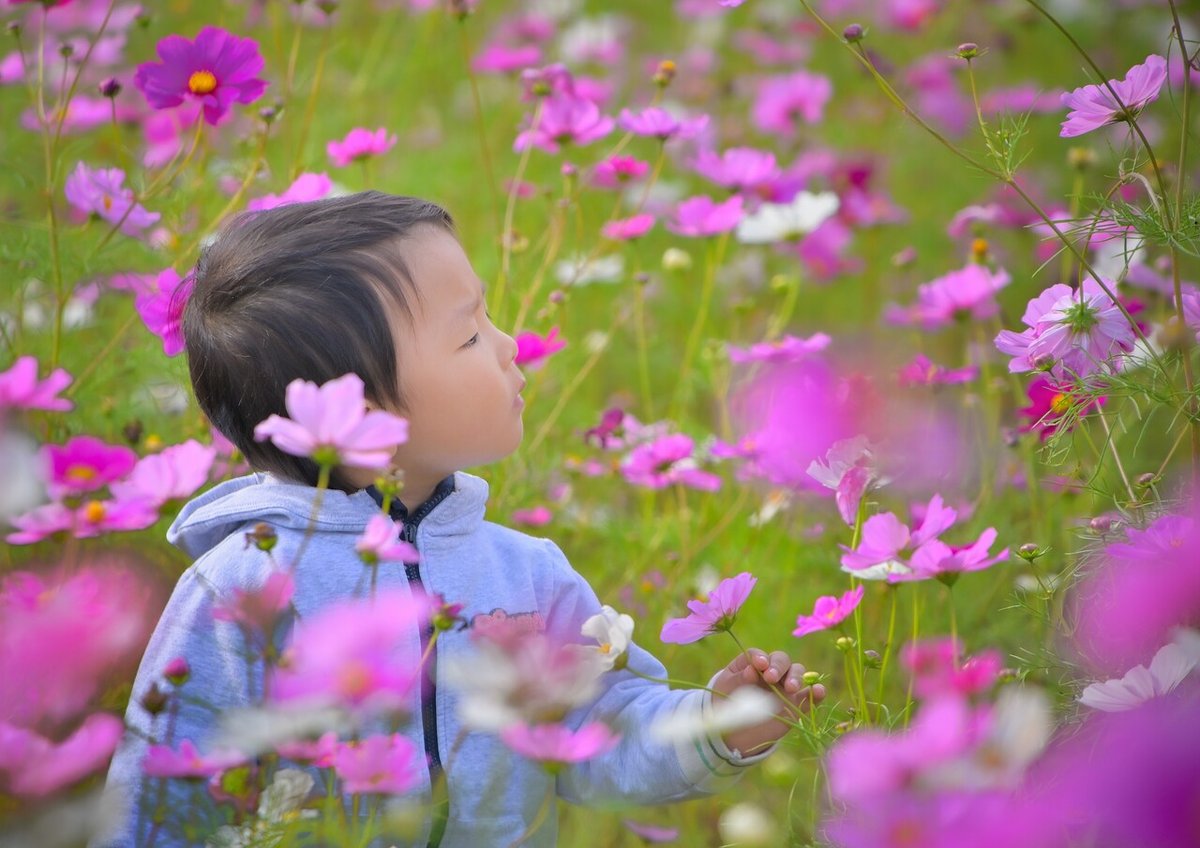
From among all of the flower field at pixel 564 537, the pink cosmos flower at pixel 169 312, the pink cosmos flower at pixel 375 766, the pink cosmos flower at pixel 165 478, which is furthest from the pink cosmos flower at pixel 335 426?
the pink cosmos flower at pixel 169 312

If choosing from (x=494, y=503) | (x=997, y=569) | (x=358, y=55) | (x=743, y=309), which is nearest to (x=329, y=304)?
(x=494, y=503)

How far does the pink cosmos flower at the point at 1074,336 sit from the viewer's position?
0.87 m

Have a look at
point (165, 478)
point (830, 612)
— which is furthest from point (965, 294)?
point (165, 478)

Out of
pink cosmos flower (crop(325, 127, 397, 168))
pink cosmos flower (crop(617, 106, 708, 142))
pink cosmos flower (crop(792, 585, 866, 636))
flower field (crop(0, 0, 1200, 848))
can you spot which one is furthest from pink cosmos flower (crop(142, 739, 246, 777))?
pink cosmos flower (crop(617, 106, 708, 142))

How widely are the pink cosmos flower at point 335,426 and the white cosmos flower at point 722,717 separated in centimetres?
20

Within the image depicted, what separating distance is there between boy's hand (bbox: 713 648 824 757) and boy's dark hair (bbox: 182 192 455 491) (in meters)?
0.29

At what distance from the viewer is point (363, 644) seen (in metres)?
0.57

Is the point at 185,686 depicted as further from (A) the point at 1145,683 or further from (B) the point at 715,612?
(A) the point at 1145,683

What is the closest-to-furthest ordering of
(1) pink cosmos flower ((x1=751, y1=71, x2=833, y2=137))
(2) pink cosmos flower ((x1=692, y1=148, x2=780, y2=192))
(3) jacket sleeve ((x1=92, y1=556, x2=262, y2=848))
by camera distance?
(3) jacket sleeve ((x1=92, y1=556, x2=262, y2=848))
(2) pink cosmos flower ((x1=692, y1=148, x2=780, y2=192))
(1) pink cosmos flower ((x1=751, y1=71, x2=833, y2=137))

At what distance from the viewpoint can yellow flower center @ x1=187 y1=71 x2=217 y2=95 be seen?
1050 mm

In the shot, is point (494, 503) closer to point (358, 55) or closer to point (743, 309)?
point (743, 309)

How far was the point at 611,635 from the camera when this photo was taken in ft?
2.59

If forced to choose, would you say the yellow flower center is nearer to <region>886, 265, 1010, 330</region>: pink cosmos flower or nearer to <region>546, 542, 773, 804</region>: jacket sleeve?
<region>546, 542, 773, 804</region>: jacket sleeve

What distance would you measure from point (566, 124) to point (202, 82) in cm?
40
